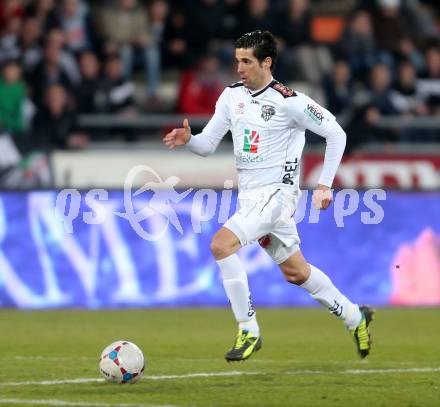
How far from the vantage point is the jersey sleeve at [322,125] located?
367 inches

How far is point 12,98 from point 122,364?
9431mm

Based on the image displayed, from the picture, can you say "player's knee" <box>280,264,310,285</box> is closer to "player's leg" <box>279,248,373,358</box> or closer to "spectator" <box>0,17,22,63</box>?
"player's leg" <box>279,248,373,358</box>

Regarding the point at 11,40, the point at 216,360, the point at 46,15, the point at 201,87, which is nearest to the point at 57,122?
the point at 11,40

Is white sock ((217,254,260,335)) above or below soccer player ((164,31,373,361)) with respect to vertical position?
below

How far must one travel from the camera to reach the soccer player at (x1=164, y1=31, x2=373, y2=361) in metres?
9.11

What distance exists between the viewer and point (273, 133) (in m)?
9.34

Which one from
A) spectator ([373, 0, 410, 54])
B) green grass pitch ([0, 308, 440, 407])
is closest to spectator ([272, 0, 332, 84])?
spectator ([373, 0, 410, 54])

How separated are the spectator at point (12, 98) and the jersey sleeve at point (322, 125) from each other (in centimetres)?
824

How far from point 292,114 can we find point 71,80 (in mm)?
9141

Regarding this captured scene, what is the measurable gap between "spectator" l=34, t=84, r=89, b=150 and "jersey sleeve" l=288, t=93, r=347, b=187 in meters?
8.23

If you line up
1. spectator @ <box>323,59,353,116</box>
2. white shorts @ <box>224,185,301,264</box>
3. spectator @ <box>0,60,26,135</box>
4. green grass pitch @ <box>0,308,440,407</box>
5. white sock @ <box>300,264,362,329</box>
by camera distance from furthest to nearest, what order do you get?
spectator @ <box>323,59,353,116</box> → spectator @ <box>0,60,26,135</box> → white sock @ <box>300,264,362,329</box> → white shorts @ <box>224,185,301,264</box> → green grass pitch @ <box>0,308,440,407</box>

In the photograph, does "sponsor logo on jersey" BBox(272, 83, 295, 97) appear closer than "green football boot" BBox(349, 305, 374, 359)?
Yes

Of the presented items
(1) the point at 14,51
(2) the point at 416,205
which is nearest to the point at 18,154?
(1) the point at 14,51

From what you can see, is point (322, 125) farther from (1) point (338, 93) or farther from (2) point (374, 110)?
(1) point (338, 93)
